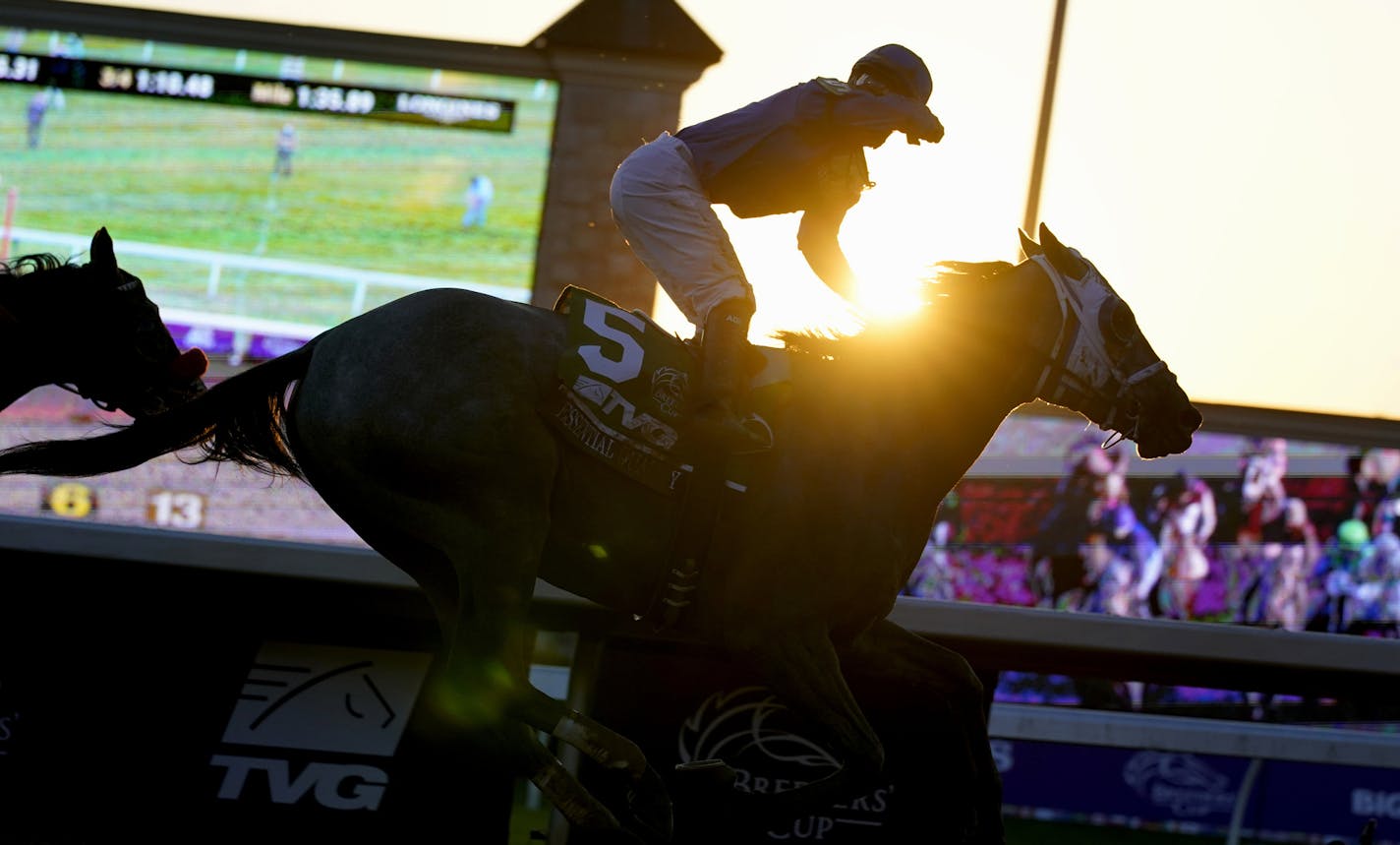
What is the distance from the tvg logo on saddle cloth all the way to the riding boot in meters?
0.08

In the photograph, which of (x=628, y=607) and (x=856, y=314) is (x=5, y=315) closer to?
(x=628, y=607)

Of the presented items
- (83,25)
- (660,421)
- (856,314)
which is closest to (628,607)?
(660,421)

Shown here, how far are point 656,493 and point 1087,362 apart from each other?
4.29 feet

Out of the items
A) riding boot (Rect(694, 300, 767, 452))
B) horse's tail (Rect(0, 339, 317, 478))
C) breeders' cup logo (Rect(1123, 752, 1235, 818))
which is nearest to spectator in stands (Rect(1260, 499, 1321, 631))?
breeders' cup logo (Rect(1123, 752, 1235, 818))

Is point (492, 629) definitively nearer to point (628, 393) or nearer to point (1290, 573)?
point (628, 393)

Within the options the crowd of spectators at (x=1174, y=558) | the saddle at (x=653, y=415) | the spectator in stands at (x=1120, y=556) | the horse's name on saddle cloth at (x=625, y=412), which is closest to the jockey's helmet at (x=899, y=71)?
the saddle at (x=653, y=415)

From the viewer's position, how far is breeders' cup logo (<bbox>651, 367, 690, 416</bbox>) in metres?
4.42

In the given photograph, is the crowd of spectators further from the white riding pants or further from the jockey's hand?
the jockey's hand

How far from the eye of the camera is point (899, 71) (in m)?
4.52

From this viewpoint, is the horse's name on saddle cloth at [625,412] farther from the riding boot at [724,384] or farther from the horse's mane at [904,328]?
the horse's mane at [904,328]

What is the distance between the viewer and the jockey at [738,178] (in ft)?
14.5

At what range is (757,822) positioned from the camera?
4660 millimetres

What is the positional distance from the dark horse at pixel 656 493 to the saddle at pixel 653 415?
0.13ft

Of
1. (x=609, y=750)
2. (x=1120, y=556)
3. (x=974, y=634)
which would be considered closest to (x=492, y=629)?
(x=609, y=750)
